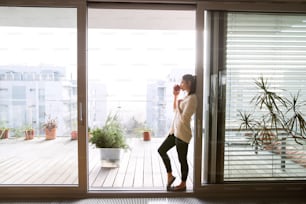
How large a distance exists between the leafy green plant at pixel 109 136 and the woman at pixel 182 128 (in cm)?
116

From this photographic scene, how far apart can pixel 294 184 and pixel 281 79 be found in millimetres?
1339

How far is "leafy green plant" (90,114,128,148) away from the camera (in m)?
4.05

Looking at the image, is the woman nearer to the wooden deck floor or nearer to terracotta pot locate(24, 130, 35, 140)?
the wooden deck floor

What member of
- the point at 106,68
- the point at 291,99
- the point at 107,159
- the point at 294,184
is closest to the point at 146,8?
the point at 106,68

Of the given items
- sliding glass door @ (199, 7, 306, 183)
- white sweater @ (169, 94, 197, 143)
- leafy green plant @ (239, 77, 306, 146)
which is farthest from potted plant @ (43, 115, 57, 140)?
leafy green plant @ (239, 77, 306, 146)

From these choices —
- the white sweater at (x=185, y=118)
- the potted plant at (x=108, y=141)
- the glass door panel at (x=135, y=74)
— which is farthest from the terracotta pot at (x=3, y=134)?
the white sweater at (x=185, y=118)

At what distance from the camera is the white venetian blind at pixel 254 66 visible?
9.54ft

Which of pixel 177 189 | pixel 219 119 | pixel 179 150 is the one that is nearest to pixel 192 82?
pixel 219 119

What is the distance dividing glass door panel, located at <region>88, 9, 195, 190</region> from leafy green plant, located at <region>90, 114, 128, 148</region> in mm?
94

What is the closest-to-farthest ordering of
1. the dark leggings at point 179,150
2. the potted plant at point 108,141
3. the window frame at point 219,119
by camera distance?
the window frame at point 219,119, the dark leggings at point 179,150, the potted plant at point 108,141

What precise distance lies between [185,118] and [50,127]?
167cm

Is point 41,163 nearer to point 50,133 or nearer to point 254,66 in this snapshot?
point 50,133

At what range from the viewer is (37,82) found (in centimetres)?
288

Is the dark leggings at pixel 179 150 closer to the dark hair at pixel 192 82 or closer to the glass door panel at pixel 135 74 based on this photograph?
the glass door panel at pixel 135 74
